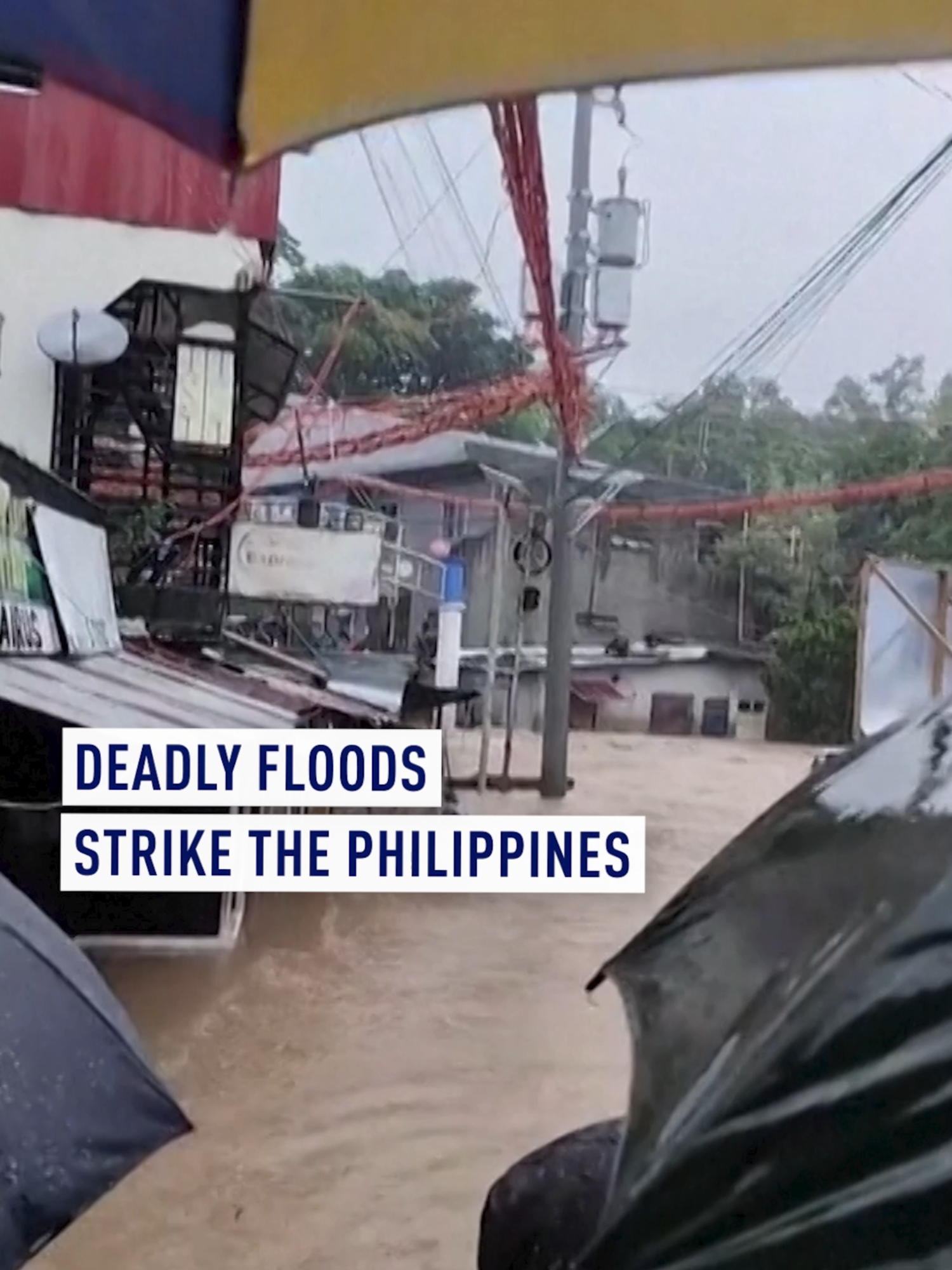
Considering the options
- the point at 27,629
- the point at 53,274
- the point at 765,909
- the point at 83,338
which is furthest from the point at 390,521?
the point at 765,909

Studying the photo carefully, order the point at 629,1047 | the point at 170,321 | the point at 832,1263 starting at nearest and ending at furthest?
the point at 832,1263 → the point at 629,1047 → the point at 170,321

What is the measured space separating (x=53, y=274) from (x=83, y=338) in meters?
0.30

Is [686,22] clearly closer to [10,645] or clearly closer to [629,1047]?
[629,1047]

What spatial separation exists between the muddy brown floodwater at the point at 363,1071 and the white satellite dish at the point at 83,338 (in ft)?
6.42

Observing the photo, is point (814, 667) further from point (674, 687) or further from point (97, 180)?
point (97, 180)

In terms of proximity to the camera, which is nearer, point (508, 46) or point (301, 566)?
point (508, 46)

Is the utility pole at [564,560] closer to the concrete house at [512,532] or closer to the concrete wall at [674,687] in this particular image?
the concrete house at [512,532]

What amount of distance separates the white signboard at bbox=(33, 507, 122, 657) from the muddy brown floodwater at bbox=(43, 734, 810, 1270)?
702 millimetres

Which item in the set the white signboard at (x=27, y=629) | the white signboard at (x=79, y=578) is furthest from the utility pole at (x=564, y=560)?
the white signboard at (x=27, y=629)

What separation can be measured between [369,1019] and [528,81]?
1944mm

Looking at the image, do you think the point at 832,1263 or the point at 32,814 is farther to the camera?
the point at 32,814

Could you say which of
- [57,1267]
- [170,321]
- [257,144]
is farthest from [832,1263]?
[170,321]

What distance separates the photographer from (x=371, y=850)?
3.84 metres

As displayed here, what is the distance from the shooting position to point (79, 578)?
3.20 metres
